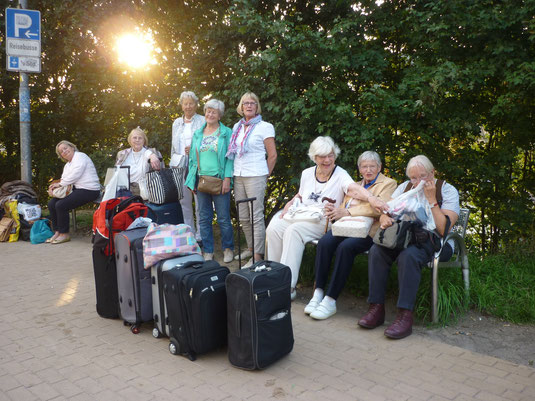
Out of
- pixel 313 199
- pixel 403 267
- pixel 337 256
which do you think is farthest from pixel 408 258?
pixel 313 199

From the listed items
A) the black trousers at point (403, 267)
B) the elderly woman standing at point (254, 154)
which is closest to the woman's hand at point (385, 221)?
the black trousers at point (403, 267)

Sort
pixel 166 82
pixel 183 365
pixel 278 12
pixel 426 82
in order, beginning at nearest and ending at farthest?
pixel 183 365, pixel 426 82, pixel 278 12, pixel 166 82

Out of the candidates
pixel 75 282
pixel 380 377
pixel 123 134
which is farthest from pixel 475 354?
pixel 123 134

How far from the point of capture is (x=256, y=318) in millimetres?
3174

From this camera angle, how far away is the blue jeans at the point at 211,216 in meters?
5.71

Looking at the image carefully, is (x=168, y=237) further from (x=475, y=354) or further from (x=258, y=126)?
(x=475, y=354)

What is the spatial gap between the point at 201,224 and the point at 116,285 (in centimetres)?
176

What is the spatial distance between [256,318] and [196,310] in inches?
17.9

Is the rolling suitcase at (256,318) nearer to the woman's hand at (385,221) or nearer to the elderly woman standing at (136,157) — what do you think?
the woman's hand at (385,221)

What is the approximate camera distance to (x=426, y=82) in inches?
208

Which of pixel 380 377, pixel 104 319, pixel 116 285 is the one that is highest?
pixel 116 285

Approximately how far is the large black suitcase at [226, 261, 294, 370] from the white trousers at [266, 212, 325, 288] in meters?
1.13

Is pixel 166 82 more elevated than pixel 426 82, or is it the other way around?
pixel 166 82

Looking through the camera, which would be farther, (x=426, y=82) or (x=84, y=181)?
(x=84, y=181)
